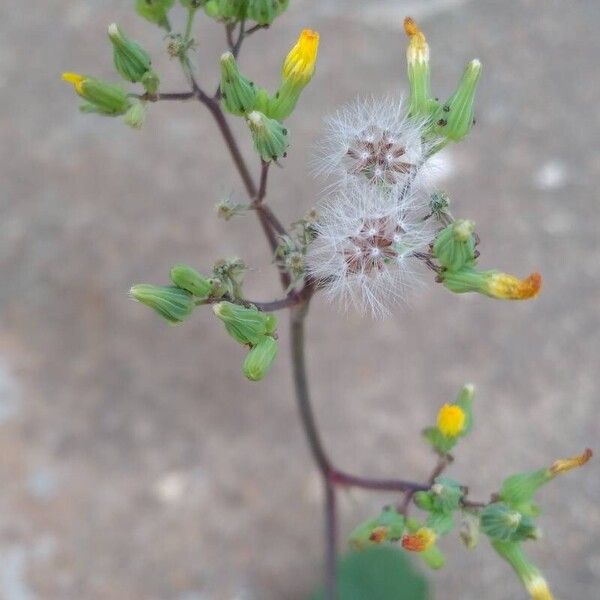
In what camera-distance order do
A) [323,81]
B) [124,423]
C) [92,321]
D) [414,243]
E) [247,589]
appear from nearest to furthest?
1. [414,243]
2. [247,589]
3. [124,423]
4. [92,321]
5. [323,81]

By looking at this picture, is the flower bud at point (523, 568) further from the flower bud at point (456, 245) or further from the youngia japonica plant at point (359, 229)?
the flower bud at point (456, 245)

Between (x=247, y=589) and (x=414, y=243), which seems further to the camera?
(x=247, y=589)

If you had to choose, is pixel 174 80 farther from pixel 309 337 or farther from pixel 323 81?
pixel 309 337

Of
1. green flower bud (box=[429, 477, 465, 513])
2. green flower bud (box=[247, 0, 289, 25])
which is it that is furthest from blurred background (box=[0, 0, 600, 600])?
green flower bud (box=[247, 0, 289, 25])

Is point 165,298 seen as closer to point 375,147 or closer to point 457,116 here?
point 375,147

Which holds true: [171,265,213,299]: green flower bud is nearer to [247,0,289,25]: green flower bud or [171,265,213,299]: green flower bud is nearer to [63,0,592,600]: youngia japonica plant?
[63,0,592,600]: youngia japonica plant

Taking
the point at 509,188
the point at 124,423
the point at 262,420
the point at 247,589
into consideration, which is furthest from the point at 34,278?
the point at 509,188


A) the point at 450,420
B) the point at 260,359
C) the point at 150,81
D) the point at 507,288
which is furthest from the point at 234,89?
the point at 450,420

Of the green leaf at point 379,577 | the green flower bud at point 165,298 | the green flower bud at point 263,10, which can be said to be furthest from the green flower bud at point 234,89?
the green leaf at point 379,577
